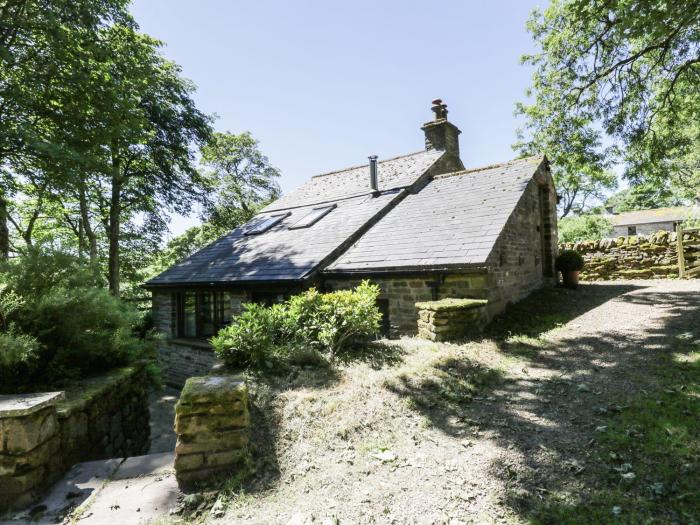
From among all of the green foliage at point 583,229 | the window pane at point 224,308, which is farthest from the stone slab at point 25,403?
the green foliage at point 583,229

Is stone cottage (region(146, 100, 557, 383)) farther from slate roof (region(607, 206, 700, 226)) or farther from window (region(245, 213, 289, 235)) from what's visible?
slate roof (region(607, 206, 700, 226))

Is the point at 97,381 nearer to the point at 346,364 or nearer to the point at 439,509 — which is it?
the point at 346,364

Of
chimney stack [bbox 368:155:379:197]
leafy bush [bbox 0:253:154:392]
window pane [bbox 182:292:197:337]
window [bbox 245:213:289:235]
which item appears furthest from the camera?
window [bbox 245:213:289:235]

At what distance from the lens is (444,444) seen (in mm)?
3377


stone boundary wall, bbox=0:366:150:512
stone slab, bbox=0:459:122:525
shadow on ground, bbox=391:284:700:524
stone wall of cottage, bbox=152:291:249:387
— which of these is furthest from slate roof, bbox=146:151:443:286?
stone slab, bbox=0:459:122:525

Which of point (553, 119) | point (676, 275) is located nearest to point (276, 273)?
point (553, 119)

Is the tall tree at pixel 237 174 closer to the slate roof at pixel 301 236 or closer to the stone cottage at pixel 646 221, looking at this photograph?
the slate roof at pixel 301 236

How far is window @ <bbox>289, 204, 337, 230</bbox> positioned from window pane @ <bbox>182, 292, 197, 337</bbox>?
443 cm

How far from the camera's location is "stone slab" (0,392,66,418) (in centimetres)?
296

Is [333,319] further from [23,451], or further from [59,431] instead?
[23,451]

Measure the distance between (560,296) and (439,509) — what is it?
380 inches

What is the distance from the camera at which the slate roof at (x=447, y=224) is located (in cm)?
814

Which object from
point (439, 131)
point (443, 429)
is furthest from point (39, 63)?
point (439, 131)

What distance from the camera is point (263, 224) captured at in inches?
599
